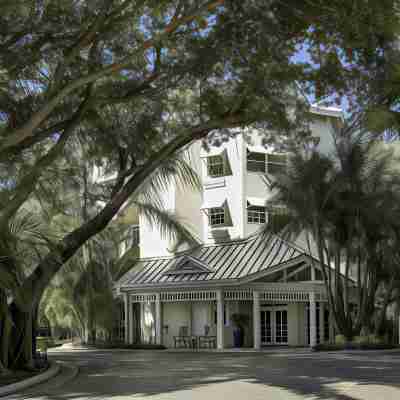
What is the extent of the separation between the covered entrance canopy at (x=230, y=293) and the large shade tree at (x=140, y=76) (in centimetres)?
1301

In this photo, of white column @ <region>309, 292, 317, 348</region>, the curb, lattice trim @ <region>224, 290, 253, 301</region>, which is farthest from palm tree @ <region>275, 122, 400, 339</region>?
the curb

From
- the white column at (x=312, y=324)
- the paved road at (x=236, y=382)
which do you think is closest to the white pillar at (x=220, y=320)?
the white column at (x=312, y=324)

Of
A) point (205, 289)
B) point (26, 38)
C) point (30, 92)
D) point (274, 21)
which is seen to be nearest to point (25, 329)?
point (30, 92)

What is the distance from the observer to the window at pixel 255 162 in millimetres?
39969

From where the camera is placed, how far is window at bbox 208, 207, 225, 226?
39.4 metres

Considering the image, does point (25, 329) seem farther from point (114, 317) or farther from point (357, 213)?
point (114, 317)

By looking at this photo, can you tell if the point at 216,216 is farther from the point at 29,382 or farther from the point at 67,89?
the point at 67,89

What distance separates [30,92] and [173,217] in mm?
15015

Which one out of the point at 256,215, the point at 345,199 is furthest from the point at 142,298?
the point at 345,199

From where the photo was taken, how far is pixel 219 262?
116 ft

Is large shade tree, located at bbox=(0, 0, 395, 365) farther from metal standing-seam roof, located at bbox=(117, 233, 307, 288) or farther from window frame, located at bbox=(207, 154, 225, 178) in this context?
window frame, located at bbox=(207, 154, 225, 178)

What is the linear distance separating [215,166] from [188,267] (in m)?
6.68

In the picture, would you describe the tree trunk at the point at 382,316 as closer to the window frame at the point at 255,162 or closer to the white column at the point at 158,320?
the white column at the point at 158,320

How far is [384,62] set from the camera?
1525 cm
